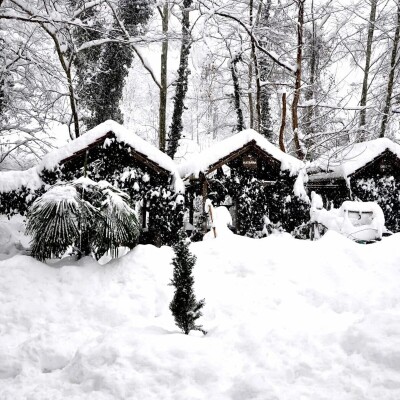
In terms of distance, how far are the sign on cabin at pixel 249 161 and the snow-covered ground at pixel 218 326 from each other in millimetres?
4261

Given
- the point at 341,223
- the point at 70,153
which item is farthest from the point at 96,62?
the point at 341,223

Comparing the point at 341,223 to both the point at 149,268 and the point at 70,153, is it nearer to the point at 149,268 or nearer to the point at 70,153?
the point at 149,268

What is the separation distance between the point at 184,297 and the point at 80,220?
9.44 feet

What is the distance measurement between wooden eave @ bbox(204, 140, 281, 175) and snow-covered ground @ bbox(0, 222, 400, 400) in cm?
343

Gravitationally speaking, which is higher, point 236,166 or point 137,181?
point 236,166

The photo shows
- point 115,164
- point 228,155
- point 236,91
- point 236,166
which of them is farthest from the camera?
point 236,91

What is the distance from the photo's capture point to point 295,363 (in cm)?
364

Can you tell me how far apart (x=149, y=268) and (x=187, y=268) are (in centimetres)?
219

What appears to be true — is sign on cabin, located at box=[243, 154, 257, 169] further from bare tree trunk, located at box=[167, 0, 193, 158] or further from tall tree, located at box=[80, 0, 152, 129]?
tall tree, located at box=[80, 0, 152, 129]

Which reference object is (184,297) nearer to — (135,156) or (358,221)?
(135,156)

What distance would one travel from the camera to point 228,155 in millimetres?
10609

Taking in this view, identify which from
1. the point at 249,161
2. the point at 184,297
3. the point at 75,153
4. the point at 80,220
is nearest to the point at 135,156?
the point at 75,153

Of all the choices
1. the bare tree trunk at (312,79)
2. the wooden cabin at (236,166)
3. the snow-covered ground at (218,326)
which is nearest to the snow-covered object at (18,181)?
the snow-covered ground at (218,326)

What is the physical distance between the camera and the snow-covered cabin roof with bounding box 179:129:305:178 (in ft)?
34.1
